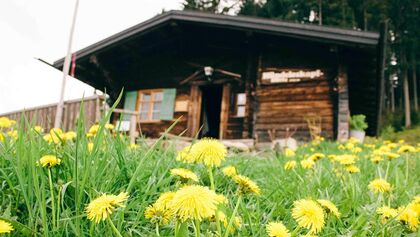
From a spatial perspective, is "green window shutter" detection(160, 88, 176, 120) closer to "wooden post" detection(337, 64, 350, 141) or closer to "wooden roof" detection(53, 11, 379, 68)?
"wooden roof" detection(53, 11, 379, 68)

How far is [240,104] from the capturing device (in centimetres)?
1030

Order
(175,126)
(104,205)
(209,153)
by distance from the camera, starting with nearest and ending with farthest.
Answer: (104,205)
(209,153)
(175,126)

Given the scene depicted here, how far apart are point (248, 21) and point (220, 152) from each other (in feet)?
29.1

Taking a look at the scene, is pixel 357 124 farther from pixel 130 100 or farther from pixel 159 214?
pixel 159 214

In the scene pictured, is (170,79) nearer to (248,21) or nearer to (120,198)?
(248,21)

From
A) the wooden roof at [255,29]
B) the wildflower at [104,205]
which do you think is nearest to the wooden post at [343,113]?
the wooden roof at [255,29]

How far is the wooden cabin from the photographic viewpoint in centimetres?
908

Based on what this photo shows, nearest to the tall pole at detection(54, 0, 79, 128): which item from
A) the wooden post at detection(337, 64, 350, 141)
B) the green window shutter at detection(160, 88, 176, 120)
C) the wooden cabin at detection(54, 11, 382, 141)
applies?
the wooden cabin at detection(54, 11, 382, 141)

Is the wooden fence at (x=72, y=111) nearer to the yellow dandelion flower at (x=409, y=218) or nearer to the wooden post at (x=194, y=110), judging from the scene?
the wooden post at (x=194, y=110)

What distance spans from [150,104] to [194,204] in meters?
11.4

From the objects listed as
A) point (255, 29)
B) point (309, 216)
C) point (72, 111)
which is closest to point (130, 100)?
point (72, 111)

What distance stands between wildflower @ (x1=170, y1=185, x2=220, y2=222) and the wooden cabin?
7.66 meters

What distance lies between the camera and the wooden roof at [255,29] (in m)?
8.12

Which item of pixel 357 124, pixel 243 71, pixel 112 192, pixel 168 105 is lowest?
pixel 112 192
